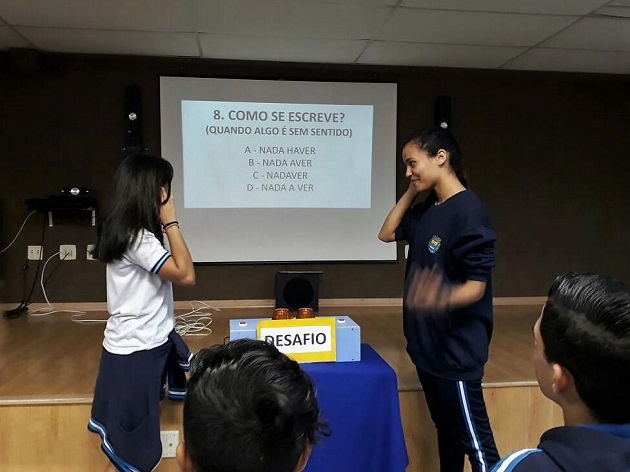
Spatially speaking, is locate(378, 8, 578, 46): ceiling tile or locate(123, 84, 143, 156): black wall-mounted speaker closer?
locate(378, 8, 578, 46): ceiling tile

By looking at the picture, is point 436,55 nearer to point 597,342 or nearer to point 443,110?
point 443,110

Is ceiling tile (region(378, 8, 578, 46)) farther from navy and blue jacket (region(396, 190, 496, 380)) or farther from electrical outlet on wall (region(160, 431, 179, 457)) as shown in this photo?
electrical outlet on wall (region(160, 431, 179, 457))

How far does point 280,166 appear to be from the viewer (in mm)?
3738

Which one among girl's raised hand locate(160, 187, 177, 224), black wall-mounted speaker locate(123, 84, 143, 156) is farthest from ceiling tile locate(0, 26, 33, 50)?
girl's raised hand locate(160, 187, 177, 224)

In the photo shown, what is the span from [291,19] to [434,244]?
1705 millimetres

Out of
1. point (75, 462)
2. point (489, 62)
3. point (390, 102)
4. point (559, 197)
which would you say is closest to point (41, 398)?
point (75, 462)

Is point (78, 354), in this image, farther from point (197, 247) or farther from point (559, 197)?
point (559, 197)

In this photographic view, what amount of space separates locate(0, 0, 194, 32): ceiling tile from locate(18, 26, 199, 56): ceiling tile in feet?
0.35

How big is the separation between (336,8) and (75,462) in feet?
7.84

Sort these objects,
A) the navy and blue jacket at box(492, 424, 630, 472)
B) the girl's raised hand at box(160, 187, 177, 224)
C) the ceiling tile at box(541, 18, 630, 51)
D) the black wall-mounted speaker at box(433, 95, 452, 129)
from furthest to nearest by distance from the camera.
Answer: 1. the black wall-mounted speaker at box(433, 95, 452, 129)
2. the ceiling tile at box(541, 18, 630, 51)
3. the girl's raised hand at box(160, 187, 177, 224)
4. the navy and blue jacket at box(492, 424, 630, 472)

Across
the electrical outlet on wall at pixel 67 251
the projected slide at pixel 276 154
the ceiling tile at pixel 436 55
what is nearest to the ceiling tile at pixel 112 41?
the projected slide at pixel 276 154

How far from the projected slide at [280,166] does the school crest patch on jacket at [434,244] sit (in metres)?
2.11

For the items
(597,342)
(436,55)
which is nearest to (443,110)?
(436,55)

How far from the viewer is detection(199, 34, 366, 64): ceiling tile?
10.5 ft
